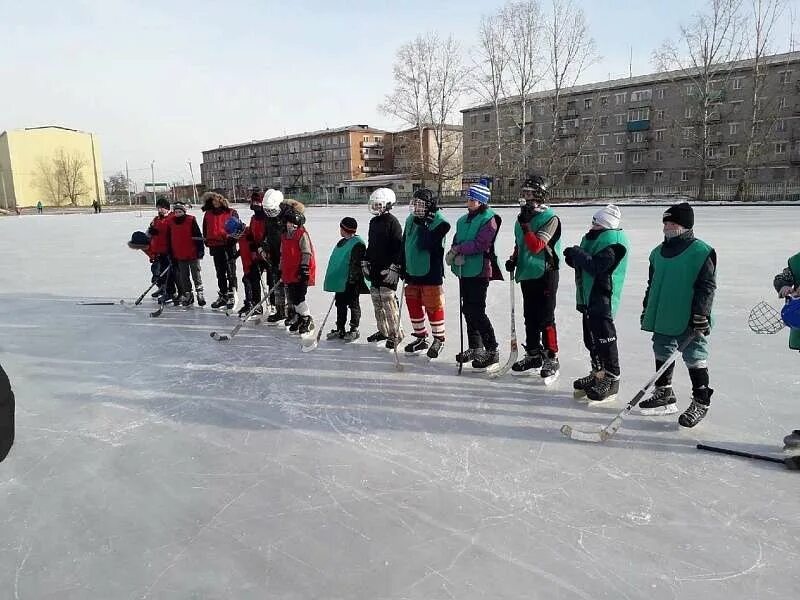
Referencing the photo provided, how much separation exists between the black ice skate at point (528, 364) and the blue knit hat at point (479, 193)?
48.7 inches

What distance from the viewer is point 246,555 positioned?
222 cm

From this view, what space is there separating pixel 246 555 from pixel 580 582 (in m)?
1.32

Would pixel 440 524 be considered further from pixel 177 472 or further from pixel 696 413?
pixel 696 413

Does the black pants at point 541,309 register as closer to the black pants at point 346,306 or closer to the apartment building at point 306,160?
the black pants at point 346,306

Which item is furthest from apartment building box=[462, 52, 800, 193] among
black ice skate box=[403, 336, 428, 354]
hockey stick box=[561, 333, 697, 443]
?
hockey stick box=[561, 333, 697, 443]

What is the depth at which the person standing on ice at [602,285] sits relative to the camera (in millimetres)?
3559

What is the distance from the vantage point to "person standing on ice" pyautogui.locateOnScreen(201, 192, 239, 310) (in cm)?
691

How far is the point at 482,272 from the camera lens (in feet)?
14.2

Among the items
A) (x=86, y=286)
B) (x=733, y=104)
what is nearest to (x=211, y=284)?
(x=86, y=286)

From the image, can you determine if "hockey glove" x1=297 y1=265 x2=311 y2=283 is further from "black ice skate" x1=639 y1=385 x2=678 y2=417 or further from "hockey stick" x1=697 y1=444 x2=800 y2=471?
"hockey stick" x1=697 y1=444 x2=800 y2=471

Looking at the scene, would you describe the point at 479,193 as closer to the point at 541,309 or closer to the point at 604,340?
the point at 541,309

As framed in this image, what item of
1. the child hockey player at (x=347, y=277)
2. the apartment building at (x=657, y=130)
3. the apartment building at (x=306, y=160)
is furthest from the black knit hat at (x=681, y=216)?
the apartment building at (x=306, y=160)

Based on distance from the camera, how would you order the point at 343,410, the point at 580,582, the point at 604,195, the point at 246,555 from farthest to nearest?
the point at 604,195
the point at 343,410
the point at 246,555
the point at 580,582

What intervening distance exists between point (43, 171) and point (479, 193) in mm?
74119
